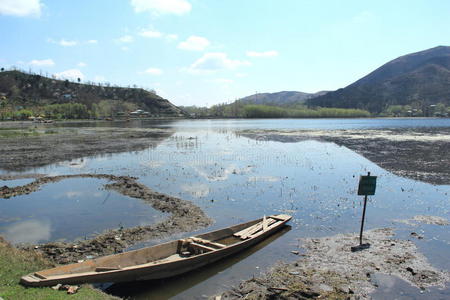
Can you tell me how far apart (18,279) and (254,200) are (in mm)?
13857

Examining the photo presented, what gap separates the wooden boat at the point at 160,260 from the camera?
9.01m

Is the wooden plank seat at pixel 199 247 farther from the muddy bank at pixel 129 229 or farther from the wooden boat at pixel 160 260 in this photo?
the muddy bank at pixel 129 229

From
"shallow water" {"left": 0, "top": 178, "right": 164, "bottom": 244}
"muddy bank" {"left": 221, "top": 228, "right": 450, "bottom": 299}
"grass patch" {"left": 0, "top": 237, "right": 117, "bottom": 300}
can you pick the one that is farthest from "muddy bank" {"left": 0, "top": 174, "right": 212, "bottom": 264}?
"muddy bank" {"left": 221, "top": 228, "right": 450, "bottom": 299}

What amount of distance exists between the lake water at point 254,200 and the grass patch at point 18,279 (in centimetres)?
165

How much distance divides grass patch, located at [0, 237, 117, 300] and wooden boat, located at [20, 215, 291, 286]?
0.30 m

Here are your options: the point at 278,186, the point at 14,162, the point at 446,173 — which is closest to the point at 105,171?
the point at 14,162

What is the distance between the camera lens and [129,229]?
49.6 ft

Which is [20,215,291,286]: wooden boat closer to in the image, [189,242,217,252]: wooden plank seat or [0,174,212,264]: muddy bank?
[189,242,217,252]: wooden plank seat

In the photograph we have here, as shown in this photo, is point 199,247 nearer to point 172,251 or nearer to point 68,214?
point 172,251

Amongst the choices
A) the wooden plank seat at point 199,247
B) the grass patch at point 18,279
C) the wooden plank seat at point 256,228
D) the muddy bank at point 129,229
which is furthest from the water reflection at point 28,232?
the wooden plank seat at point 256,228

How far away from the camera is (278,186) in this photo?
2405cm

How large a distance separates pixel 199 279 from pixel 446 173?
90.3 feet

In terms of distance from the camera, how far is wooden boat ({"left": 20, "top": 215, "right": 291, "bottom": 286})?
9.01 meters

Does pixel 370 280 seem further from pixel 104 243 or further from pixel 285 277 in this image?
pixel 104 243
